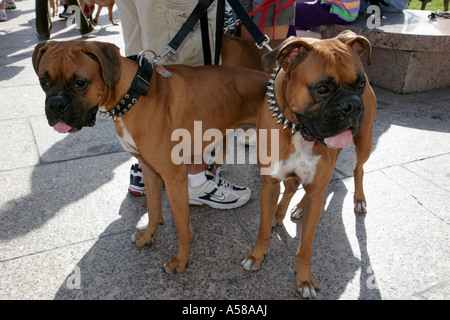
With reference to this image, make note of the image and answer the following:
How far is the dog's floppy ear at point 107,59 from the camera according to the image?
7.68ft

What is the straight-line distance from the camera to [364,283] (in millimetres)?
2801

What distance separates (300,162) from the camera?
259 cm

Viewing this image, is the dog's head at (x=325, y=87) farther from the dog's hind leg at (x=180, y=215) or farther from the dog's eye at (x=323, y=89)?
the dog's hind leg at (x=180, y=215)

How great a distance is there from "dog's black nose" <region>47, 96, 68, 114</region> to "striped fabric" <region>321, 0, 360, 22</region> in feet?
20.2

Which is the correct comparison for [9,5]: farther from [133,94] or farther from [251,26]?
[133,94]

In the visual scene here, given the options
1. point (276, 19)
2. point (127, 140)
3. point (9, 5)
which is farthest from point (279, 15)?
point (9, 5)

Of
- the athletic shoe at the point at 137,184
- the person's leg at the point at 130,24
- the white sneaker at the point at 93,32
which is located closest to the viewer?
the person's leg at the point at 130,24

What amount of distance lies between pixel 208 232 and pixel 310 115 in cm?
165

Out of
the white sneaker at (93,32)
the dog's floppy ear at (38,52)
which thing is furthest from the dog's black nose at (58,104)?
the white sneaker at (93,32)

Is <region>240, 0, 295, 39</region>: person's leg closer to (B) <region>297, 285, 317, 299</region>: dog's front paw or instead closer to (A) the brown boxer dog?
(A) the brown boxer dog

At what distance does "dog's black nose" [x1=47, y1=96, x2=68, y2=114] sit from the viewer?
225cm

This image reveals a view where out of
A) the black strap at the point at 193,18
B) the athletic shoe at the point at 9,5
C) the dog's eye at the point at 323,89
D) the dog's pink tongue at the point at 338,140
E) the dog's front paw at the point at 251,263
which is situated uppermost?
the black strap at the point at 193,18
